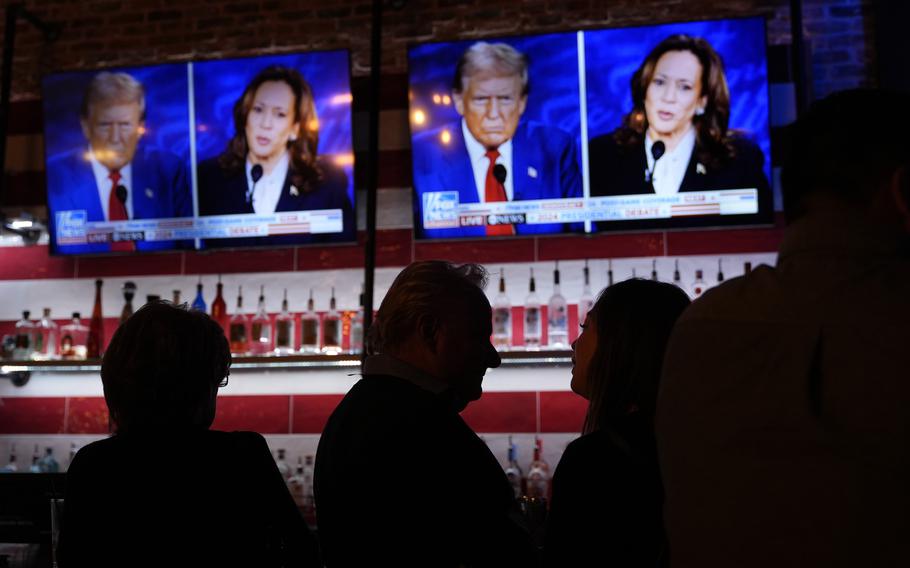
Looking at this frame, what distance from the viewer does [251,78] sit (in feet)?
14.3

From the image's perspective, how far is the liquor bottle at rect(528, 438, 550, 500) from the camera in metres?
4.07

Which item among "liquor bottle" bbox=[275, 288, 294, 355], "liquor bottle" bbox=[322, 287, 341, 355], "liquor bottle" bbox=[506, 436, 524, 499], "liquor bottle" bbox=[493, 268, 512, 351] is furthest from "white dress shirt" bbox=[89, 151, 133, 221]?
"liquor bottle" bbox=[506, 436, 524, 499]

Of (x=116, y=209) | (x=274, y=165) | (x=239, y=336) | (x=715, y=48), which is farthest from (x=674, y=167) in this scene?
(x=116, y=209)

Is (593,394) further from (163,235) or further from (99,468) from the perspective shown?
(163,235)

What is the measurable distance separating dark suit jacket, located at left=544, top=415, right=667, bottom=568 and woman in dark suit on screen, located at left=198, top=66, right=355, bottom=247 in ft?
9.25

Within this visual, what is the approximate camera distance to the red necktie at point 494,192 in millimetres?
4078

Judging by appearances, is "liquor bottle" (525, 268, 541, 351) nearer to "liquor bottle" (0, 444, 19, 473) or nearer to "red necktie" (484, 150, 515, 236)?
"red necktie" (484, 150, 515, 236)

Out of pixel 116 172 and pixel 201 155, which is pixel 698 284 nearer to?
pixel 201 155

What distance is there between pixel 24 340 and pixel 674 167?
3220 mm

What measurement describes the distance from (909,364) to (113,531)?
4.39 feet

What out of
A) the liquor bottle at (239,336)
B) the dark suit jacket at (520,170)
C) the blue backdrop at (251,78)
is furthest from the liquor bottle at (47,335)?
the dark suit jacket at (520,170)

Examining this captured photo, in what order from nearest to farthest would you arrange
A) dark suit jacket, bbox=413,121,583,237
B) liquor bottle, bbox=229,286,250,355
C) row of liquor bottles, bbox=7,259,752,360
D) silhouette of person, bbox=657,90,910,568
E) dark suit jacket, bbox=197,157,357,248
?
silhouette of person, bbox=657,90,910,568 < dark suit jacket, bbox=413,121,583,237 < row of liquor bottles, bbox=7,259,752,360 < dark suit jacket, bbox=197,157,357,248 < liquor bottle, bbox=229,286,250,355

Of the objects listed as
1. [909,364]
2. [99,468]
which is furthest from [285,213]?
[909,364]

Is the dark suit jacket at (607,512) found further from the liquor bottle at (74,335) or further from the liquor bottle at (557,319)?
the liquor bottle at (74,335)
